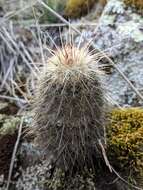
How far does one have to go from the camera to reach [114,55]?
2.85 meters

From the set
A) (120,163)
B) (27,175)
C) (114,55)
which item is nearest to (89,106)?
(120,163)

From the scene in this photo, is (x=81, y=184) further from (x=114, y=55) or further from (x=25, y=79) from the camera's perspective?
(x=25, y=79)

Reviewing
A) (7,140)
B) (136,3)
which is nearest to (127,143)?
(7,140)

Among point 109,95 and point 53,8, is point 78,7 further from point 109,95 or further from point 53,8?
point 109,95

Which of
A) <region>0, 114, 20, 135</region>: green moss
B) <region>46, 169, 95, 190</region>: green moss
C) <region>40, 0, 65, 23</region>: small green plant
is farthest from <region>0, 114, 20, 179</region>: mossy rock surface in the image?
<region>40, 0, 65, 23</region>: small green plant

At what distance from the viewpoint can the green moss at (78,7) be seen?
3338mm

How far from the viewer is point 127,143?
2232mm

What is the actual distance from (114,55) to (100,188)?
957mm

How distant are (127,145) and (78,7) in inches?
56.5

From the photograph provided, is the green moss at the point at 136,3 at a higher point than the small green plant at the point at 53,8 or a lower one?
lower

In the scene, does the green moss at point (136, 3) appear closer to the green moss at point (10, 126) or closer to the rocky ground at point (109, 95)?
the rocky ground at point (109, 95)

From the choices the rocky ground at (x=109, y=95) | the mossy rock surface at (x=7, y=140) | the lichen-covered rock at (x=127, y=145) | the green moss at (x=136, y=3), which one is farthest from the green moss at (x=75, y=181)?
the green moss at (x=136, y=3)

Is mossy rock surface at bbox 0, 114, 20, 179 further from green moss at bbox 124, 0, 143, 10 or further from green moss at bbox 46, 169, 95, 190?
green moss at bbox 124, 0, 143, 10

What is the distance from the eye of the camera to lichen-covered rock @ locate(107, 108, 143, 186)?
220 centimetres
